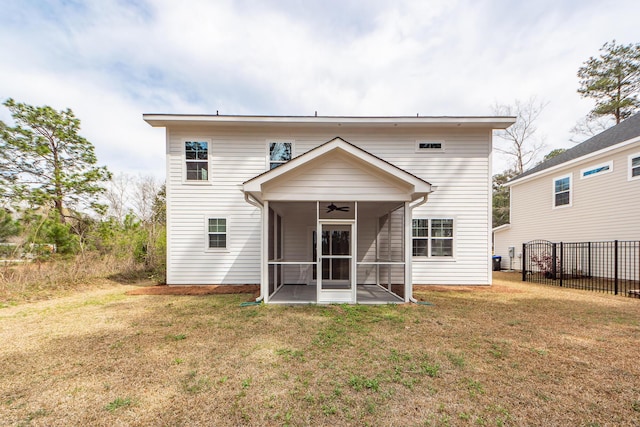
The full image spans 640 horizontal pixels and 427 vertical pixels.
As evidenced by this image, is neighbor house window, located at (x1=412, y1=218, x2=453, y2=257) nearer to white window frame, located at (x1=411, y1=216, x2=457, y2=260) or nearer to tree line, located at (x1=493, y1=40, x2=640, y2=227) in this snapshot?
white window frame, located at (x1=411, y1=216, x2=457, y2=260)

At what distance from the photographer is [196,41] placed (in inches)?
372

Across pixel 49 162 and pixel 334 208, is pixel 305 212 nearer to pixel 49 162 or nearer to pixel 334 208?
pixel 334 208

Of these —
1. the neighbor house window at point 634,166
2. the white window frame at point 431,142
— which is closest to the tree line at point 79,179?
the white window frame at point 431,142

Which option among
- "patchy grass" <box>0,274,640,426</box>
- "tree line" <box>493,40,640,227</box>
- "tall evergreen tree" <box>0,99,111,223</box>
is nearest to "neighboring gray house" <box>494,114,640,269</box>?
"tree line" <box>493,40,640,227</box>

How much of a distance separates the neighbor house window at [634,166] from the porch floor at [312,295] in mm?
10188

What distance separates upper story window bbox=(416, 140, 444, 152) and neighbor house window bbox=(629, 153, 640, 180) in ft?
23.4

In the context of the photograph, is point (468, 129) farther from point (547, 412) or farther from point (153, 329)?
point (153, 329)

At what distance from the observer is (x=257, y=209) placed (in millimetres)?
9047

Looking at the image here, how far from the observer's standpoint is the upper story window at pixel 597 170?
10.3m

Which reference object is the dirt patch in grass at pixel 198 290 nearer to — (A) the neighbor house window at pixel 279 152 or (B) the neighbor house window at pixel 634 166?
(A) the neighbor house window at pixel 279 152

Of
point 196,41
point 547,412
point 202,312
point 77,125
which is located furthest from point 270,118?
point 77,125

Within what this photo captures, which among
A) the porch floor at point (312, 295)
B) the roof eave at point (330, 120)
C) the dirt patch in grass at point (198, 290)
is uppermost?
the roof eave at point (330, 120)

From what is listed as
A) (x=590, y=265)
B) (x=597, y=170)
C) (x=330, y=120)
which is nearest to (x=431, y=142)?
(x=330, y=120)

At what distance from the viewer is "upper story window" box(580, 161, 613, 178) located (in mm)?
10273
